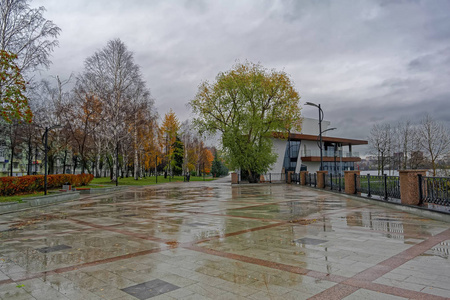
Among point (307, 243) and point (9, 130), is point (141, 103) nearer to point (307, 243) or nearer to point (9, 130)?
point (9, 130)

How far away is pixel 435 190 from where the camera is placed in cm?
1109

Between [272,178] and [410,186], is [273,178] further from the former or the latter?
[410,186]

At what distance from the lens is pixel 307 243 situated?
724 cm

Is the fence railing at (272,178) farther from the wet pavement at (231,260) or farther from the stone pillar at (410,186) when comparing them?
the wet pavement at (231,260)

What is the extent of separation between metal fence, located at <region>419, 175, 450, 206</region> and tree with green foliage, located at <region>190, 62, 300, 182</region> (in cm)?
2576

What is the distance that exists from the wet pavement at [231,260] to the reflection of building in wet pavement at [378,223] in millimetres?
29

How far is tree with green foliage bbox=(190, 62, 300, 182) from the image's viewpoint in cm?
3798

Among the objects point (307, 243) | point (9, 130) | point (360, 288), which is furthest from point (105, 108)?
point (360, 288)

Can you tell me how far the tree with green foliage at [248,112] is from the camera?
125 feet

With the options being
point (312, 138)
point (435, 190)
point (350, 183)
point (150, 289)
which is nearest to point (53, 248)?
point (150, 289)

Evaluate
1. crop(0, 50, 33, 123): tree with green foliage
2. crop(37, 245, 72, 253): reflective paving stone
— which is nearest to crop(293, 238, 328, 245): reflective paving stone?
crop(37, 245, 72, 253): reflective paving stone

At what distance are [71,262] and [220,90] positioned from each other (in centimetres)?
3484

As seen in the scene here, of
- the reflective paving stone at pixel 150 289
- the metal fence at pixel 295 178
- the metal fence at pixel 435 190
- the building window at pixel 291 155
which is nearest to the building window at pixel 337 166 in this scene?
the building window at pixel 291 155

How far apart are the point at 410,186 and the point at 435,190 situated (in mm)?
1332
